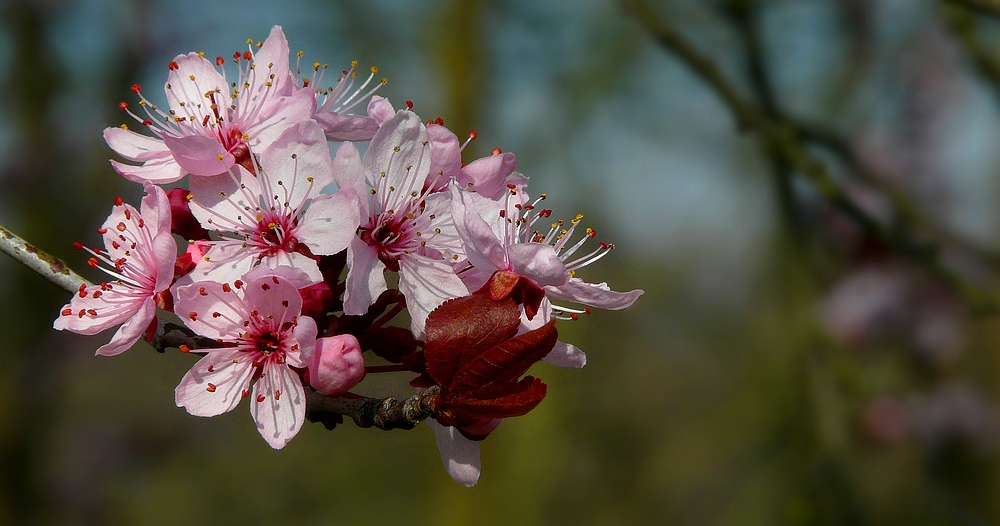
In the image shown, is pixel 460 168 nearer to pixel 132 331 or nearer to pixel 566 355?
pixel 566 355

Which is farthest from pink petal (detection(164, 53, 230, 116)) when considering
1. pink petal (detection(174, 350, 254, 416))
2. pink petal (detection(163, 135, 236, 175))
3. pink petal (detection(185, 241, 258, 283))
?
pink petal (detection(174, 350, 254, 416))

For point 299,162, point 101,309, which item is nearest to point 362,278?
→ point 299,162

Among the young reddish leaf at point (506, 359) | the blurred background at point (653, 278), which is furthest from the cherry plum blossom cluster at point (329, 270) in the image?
the blurred background at point (653, 278)

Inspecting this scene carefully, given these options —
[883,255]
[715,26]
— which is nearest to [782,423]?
[883,255]

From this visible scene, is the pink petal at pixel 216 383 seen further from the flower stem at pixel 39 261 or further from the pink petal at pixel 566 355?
the pink petal at pixel 566 355

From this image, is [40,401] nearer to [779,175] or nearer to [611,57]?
[611,57]

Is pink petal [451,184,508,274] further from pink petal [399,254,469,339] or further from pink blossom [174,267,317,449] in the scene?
pink blossom [174,267,317,449]
